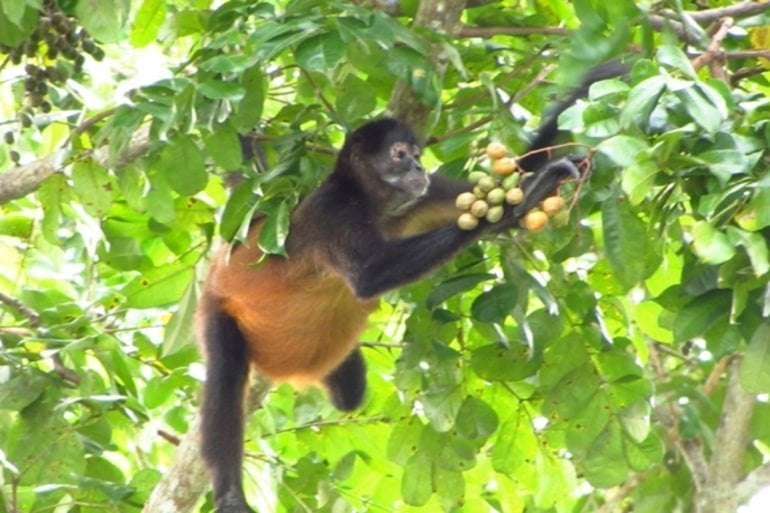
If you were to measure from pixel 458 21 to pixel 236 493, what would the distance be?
1.76 metres

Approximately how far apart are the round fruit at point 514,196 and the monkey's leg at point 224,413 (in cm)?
150

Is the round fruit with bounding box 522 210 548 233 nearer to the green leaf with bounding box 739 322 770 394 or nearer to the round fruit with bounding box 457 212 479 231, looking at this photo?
the round fruit with bounding box 457 212 479 231

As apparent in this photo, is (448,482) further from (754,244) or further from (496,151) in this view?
(754,244)

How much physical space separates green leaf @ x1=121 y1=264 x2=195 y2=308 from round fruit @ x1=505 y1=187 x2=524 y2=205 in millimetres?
1478

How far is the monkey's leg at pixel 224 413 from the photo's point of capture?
4.71 metres

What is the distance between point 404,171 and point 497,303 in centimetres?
109

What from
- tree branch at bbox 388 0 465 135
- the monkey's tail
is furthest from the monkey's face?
the monkey's tail

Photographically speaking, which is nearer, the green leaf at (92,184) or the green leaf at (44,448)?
the green leaf at (92,184)

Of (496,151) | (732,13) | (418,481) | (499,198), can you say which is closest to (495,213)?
(499,198)

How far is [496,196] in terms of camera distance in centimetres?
382

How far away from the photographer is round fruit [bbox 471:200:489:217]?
3.94m

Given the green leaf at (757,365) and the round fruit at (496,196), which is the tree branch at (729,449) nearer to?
the green leaf at (757,365)

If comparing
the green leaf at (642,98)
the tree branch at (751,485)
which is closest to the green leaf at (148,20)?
the green leaf at (642,98)

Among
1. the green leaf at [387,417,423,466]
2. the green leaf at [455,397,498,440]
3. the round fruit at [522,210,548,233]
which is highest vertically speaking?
the round fruit at [522,210,548,233]
